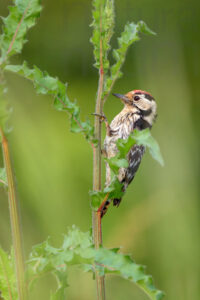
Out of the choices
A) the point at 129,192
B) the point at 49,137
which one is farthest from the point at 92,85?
the point at 129,192

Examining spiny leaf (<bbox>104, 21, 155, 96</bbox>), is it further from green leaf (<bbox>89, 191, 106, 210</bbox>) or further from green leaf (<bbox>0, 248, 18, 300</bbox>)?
green leaf (<bbox>0, 248, 18, 300</bbox>)

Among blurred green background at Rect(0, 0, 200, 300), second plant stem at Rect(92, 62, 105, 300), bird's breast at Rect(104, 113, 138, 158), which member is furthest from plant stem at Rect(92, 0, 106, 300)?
blurred green background at Rect(0, 0, 200, 300)

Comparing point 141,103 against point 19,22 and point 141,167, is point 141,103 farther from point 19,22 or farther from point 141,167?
point 19,22

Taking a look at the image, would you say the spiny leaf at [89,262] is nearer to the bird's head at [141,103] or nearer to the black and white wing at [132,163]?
the black and white wing at [132,163]

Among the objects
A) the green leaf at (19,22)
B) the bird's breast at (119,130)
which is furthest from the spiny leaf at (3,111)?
the bird's breast at (119,130)

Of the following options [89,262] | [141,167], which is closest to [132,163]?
[141,167]

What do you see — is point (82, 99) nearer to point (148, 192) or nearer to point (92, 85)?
point (92, 85)
